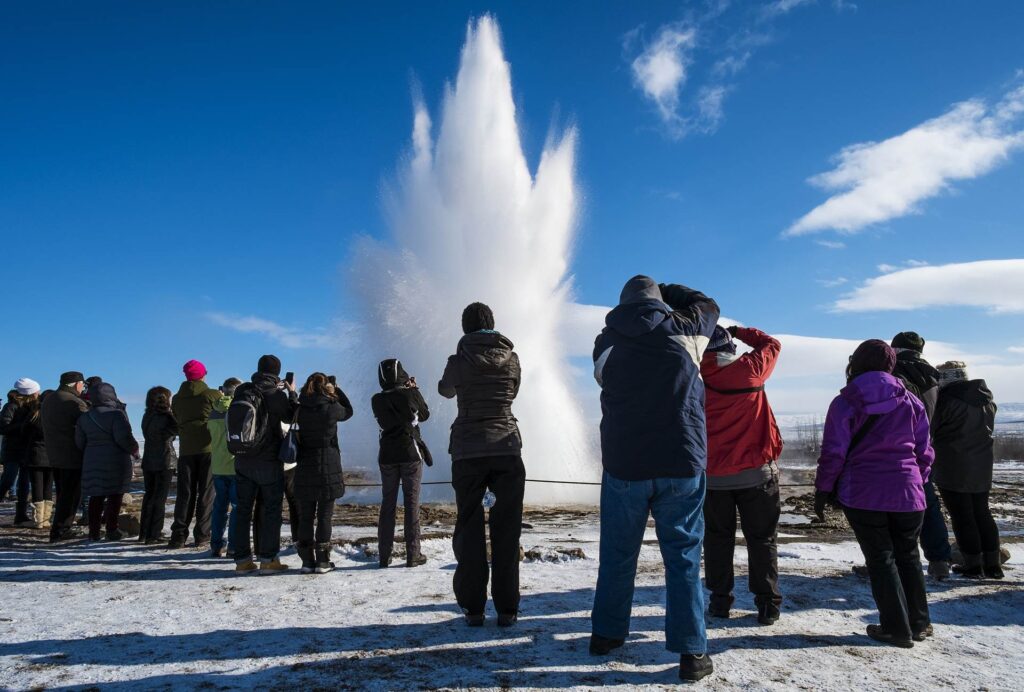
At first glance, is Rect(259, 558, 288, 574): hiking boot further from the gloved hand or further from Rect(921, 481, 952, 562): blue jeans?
Rect(921, 481, 952, 562): blue jeans

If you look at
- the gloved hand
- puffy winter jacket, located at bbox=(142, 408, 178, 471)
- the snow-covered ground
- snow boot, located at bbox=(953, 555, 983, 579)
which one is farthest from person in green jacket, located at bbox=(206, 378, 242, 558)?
snow boot, located at bbox=(953, 555, 983, 579)

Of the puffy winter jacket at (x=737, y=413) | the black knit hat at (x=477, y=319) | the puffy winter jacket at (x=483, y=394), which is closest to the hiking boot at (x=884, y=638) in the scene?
the puffy winter jacket at (x=737, y=413)

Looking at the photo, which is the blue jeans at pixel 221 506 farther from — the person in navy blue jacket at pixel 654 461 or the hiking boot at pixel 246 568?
the person in navy blue jacket at pixel 654 461

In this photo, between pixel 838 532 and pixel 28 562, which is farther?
pixel 838 532

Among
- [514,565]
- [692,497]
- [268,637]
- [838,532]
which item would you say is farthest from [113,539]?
[838,532]

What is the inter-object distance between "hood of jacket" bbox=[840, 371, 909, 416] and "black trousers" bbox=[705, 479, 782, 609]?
2.58 ft

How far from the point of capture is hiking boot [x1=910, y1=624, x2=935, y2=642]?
431 cm

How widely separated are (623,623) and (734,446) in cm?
146

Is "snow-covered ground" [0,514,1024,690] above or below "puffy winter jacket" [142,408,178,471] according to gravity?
below

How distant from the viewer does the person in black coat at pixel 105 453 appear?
329 inches

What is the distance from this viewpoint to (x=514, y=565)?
4.48m

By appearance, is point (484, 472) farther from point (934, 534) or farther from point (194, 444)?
point (194, 444)

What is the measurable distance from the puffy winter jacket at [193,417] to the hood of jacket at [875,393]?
7.23m

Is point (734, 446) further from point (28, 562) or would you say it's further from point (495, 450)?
point (28, 562)
